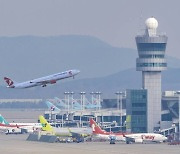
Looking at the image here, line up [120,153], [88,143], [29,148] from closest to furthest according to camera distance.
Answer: [120,153] → [29,148] → [88,143]

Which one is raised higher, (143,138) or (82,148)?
(143,138)

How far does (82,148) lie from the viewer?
175250 mm

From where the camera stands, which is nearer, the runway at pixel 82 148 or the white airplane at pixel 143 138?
the runway at pixel 82 148

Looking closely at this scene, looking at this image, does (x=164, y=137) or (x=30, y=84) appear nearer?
(x=30, y=84)

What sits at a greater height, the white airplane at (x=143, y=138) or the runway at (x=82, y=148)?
the white airplane at (x=143, y=138)

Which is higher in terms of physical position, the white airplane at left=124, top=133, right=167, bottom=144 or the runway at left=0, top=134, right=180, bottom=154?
the white airplane at left=124, top=133, right=167, bottom=144

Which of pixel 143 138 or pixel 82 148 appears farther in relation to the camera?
pixel 143 138

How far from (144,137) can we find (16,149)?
112 feet

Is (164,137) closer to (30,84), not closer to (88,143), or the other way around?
(88,143)

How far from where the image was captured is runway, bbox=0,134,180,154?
165 metres

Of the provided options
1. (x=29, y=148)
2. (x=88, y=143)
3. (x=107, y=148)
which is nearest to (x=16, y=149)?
(x=29, y=148)

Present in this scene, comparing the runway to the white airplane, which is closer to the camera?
→ the runway

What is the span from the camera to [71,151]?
16662 centimetres

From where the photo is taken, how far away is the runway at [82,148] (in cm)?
16512
